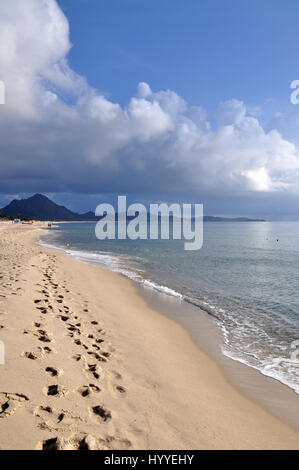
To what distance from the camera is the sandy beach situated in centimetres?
379

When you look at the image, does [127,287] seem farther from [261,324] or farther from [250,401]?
[250,401]

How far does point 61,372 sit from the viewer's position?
5176 millimetres

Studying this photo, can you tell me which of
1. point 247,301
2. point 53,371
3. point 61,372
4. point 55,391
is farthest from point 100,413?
point 247,301

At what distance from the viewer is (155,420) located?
14.3 ft

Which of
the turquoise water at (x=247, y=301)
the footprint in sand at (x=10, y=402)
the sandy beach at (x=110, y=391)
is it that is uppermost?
the footprint in sand at (x=10, y=402)

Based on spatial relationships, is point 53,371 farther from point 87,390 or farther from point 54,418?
point 54,418

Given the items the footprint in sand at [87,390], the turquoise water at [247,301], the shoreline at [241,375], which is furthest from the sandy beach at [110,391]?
the turquoise water at [247,301]

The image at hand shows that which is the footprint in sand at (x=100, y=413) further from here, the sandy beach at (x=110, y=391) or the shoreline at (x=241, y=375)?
the shoreline at (x=241, y=375)

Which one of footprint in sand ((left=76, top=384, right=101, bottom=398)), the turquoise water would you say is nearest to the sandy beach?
footprint in sand ((left=76, top=384, right=101, bottom=398))

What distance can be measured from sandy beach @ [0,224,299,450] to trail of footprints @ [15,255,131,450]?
0.02m

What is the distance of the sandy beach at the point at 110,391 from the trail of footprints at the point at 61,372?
0.6 inches

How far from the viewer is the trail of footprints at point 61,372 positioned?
11.8 ft

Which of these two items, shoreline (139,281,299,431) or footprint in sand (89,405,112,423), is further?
shoreline (139,281,299,431)

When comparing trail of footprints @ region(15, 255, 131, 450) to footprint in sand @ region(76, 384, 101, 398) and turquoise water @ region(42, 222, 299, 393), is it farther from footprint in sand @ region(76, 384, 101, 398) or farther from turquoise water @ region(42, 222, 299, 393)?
turquoise water @ region(42, 222, 299, 393)
